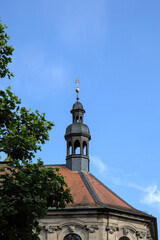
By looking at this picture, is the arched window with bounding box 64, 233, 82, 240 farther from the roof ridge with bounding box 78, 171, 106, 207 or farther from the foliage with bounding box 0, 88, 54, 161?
the foliage with bounding box 0, 88, 54, 161

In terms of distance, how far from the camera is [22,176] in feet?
44.7

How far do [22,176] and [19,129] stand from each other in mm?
2537

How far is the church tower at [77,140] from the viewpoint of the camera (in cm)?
3174

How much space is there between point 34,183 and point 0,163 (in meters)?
4.08

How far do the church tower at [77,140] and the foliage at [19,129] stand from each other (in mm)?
16206

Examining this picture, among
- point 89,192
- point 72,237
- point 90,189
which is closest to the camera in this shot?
point 72,237

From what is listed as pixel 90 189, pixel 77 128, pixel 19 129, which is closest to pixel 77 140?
pixel 77 128

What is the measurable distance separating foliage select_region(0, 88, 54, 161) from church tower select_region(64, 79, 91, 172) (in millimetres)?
16206

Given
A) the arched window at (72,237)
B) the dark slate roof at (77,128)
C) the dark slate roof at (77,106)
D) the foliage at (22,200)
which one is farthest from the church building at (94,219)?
the foliage at (22,200)

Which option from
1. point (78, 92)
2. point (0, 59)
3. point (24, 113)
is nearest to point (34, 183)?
point (24, 113)

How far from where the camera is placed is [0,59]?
50.1 ft

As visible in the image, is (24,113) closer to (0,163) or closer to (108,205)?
(0,163)

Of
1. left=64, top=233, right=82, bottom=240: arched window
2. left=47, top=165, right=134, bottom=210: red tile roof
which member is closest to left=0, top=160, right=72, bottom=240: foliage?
left=64, top=233, right=82, bottom=240: arched window

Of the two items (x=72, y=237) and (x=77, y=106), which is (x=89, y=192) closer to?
(x=72, y=237)
